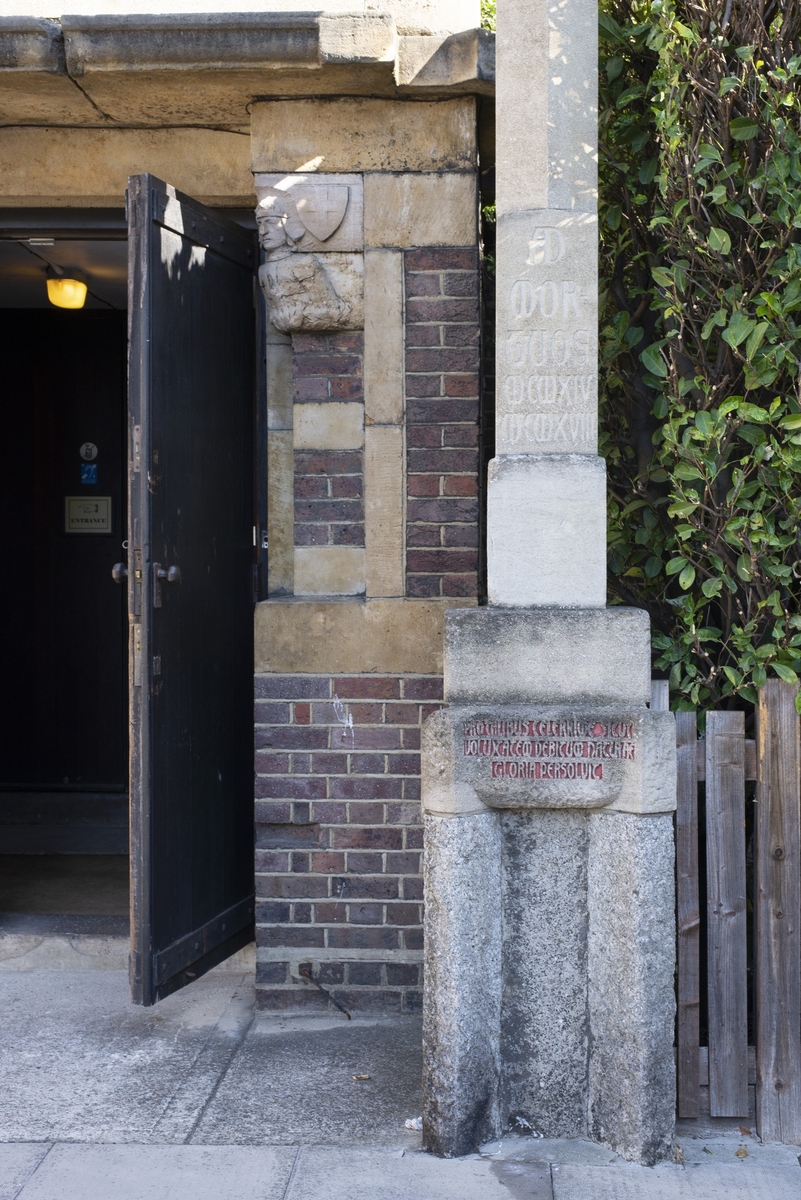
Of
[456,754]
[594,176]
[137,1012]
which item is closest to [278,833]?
[137,1012]

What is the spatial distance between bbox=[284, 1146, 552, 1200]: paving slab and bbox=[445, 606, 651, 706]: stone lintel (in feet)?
3.88

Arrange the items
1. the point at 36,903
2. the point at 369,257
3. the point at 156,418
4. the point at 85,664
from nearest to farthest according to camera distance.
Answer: the point at 156,418
the point at 369,257
the point at 36,903
the point at 85,664

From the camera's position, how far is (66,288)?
5.59 m

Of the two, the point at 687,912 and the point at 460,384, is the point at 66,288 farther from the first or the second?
the point at 687,912

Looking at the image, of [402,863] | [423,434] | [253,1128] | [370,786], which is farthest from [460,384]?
[253,1128]

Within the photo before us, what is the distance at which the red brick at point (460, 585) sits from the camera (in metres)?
3.91

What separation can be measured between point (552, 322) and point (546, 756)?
1.13 meters

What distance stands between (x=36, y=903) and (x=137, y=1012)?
3.43 feet

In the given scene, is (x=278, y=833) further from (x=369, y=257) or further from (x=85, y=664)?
(x=85, y=664)

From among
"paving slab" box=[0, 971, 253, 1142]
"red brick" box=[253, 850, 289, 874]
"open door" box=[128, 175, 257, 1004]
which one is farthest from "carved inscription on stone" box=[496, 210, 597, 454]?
"paving slab" box=[0, 971, 253, 1142]

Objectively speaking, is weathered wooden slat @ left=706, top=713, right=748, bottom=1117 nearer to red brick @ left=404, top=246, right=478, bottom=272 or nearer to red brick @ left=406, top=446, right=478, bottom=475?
red brick @ left=406, top=446, right=478, bottom=475

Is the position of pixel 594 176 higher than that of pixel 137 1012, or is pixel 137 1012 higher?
pixel 594 176

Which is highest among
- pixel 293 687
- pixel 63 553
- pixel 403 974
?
pixel 63 553

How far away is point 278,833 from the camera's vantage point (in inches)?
156
